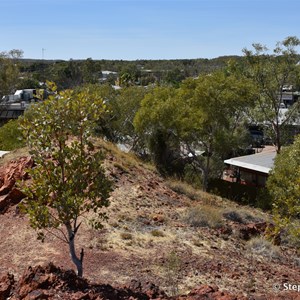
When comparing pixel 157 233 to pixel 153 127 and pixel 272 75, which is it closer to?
pixel 153 127

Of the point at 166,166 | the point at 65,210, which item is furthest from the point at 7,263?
the point at 166,166

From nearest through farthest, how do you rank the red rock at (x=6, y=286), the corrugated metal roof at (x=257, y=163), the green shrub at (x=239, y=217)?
1. the red rock at (x=6, y=286)
2. the green shrub at (x=239, y=217)
3. the corrugated metal roof at (x=257, y=163)

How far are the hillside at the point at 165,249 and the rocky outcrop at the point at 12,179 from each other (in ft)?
0.18

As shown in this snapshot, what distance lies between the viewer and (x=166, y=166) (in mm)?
23719

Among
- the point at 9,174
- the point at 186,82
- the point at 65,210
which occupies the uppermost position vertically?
the point at 186,82

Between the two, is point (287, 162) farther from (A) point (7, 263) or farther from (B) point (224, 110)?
(A) point (7, 263)

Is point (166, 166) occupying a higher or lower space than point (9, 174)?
lower

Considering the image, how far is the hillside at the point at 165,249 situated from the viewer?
884 centimetres

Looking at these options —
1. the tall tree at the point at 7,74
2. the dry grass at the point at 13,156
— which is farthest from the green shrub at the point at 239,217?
the tall tree at the point at 7,74

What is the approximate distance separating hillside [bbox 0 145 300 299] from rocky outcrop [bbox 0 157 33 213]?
0.18ft

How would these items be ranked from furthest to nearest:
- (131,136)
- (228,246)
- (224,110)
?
(131,136), (224,110), (228,246)

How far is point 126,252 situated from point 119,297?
10.4 ft

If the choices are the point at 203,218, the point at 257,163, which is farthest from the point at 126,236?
the point at 257,163

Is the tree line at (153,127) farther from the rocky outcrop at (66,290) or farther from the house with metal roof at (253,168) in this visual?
the house with metal roof at (253,168)
